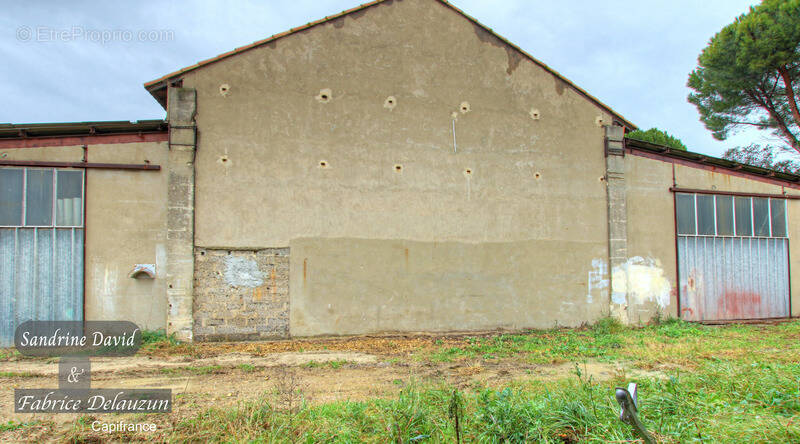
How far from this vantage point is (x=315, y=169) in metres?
9.98

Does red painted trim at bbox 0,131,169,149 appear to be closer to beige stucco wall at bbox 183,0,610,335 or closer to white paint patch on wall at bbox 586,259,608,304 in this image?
beige stucco wall at bbox 183,0,610,335

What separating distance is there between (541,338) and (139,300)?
26.9 feet

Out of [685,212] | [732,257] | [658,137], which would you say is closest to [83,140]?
[685,212]

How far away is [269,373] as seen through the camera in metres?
7.11

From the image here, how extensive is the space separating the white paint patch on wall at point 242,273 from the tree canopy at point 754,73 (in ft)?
61.6

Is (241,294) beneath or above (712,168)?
beneath

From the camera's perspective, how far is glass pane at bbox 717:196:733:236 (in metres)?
12.7

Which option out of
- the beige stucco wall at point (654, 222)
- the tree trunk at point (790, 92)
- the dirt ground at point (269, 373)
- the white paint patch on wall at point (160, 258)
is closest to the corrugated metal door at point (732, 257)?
the beige stucco wall at point (654, 222)

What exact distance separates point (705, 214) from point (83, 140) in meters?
14.9

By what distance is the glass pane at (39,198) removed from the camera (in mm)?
8648

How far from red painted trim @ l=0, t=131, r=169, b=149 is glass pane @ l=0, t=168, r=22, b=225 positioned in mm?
520

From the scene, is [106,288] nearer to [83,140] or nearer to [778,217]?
[83,140]

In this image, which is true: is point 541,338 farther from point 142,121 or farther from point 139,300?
point 142,121

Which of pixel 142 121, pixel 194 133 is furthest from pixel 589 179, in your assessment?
pixel 142 121
